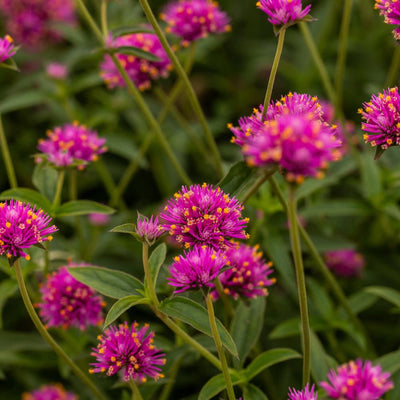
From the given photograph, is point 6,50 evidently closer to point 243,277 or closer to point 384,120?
point 243,277

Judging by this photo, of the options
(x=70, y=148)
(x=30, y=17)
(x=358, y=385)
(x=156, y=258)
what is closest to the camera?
(x=358, y=385)

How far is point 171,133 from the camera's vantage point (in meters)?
3.34

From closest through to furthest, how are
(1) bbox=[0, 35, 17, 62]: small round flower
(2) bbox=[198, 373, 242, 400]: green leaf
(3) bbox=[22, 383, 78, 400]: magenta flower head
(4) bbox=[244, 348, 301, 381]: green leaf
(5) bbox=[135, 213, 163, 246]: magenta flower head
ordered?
(5) bbox=[135, 213, 163, 246]: magenta flower head < (2) bbox=[198, 373, 242, 400]: green leaf < (4) bbox=[244, 348, 301, 381]: green leaf < (1) bbox=[0, 35, 17, 62]: small round flower < (3) bbox=[22, 383, 78, 400]: magenta flower head

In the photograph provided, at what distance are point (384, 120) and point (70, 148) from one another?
1060 mm

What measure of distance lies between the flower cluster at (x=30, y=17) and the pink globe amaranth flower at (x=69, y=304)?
196 cm

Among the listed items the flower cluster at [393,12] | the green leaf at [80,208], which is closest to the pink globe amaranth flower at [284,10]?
the flower cluster at [393,12]

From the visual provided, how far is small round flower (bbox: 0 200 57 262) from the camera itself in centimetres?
145

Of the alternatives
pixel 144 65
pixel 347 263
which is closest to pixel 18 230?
pixel 144 65

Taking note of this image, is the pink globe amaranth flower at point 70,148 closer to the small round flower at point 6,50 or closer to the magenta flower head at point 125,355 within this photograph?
the small round flower at point 6,50

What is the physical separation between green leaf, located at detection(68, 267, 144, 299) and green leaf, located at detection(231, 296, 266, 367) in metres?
0.37

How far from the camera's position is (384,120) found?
1.56 metres

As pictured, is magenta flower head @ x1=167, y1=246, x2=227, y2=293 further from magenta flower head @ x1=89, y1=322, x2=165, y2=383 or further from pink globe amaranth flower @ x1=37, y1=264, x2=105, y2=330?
pink globe amaranth flower @ x1=37, y1=264, x2=105, y2=330

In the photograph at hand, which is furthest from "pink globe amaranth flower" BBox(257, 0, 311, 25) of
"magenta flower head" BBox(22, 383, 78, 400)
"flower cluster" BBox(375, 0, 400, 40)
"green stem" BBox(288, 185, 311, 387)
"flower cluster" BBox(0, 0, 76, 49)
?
"flower cluster" BBox(0, 0, 76, 49)

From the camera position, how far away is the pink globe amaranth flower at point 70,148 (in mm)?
1964
